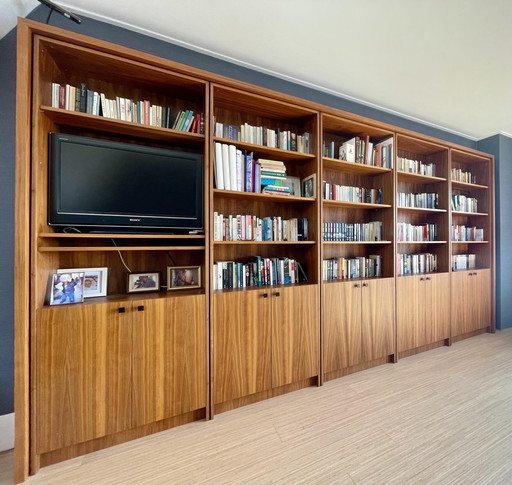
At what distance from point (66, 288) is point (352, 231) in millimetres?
2404

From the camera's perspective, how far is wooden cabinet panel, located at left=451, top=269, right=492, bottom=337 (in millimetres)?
2912

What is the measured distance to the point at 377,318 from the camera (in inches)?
92.0

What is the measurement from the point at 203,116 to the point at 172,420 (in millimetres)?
2174

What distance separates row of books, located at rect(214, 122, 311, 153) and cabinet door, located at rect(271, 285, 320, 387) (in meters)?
1.23

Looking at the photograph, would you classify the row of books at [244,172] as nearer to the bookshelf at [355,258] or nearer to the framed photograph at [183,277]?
the bookshelf at [355,258]

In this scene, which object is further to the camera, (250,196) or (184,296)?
(250,196)

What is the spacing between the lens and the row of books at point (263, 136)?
1.84m

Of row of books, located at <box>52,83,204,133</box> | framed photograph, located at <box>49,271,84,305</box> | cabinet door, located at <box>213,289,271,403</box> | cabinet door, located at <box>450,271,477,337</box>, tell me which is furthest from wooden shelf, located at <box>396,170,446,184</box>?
framed photograph, located at <box>49,271,84,305</box>

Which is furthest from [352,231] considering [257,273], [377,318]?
[257,273]

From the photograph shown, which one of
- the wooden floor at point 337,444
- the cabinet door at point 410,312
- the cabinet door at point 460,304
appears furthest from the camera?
the cabinet door at point 460,304

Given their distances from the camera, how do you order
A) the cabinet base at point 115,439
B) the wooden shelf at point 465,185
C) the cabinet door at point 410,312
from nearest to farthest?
the cabinet base at point 115,439
the cabinet door at point 410,312
the wooden shelf at point 465,185

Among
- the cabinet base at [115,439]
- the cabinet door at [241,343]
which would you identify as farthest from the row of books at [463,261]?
the cabinet base at [115,439]

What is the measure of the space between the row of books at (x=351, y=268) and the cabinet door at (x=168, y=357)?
1252 mm

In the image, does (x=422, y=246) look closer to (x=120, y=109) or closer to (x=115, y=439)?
(x=120, y=109)
